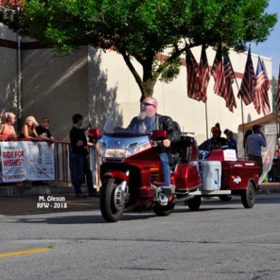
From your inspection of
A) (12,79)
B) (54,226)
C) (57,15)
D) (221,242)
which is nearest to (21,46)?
(12,79)

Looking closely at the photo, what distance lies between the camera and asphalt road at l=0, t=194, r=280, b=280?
7.20 meters

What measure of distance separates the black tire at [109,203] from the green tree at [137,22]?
8.40 m

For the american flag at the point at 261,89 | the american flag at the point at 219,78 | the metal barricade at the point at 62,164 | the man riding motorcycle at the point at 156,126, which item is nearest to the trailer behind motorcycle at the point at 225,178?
the man riding motorcycle at the point at 156,126

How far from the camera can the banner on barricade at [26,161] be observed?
18.8 metres

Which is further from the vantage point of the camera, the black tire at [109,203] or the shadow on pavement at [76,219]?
the shadow on pavement at [76,219]

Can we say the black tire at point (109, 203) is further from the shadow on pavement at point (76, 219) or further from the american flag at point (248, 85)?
the american flag at point (248, 85)

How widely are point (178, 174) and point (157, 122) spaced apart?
0.99 meters

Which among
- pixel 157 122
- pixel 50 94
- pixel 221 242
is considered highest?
pixel 50 94

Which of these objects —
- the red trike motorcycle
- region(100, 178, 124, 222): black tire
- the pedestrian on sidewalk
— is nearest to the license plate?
the red trike motorcycle

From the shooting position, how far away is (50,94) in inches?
1000

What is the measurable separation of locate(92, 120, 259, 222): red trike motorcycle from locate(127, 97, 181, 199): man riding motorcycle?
0.35 feet

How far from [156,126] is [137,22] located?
7472 mm

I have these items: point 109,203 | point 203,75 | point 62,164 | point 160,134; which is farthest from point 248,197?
point 203,75

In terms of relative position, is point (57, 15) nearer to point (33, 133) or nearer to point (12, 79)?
point (33, 133)
